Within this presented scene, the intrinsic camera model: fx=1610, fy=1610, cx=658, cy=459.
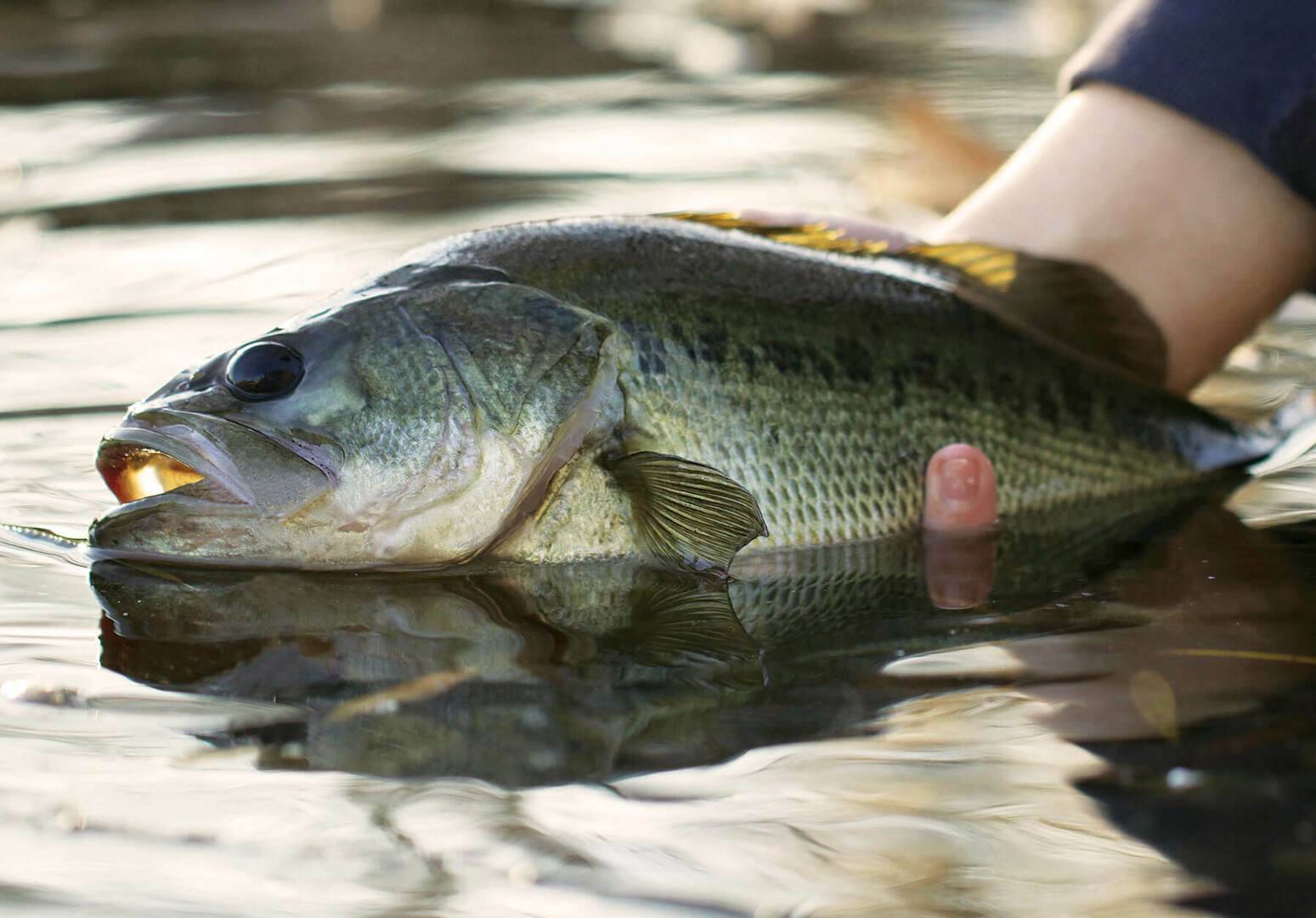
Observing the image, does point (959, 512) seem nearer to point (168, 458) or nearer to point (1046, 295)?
point (1046, 295)

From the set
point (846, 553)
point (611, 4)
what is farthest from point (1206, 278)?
point (611, 4)

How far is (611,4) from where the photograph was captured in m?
14.1

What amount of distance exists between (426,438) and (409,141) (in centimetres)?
519

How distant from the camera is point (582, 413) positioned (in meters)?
3.04

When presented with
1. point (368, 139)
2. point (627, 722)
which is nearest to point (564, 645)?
point (627, 722)

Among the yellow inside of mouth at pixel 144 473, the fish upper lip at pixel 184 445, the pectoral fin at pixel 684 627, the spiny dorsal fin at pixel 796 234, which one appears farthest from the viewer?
the spiny dorsal fin at pixel 796 234

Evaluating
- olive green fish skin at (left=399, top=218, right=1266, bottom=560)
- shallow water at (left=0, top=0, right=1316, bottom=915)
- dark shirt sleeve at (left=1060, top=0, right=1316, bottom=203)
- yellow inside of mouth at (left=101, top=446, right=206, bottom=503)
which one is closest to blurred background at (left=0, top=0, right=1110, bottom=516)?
shallow water at (left=0, top=0, right=1316, bottom=915)

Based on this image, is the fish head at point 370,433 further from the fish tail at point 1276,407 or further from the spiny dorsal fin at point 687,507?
the fish tail at point 1276,407

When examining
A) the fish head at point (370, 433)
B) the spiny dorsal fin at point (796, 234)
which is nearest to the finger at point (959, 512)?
the spiny dorsal fin at point (796, 234)

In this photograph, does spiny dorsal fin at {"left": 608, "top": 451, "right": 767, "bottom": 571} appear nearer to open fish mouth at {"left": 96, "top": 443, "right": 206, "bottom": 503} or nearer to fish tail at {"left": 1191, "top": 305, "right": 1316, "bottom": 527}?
open fish mouth at {"left": 96, "top": 443, "right": 206, "bottom": 503}

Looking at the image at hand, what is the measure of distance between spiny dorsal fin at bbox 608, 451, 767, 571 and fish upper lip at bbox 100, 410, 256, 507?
70 centimetres

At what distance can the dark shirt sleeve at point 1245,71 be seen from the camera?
3984 millimetres

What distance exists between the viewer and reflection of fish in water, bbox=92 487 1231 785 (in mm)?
2363

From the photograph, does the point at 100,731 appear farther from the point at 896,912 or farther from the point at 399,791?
the point at 896,912
